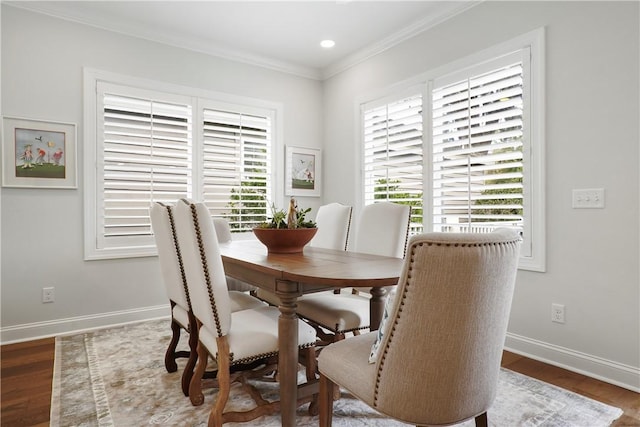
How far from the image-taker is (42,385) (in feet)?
7.48

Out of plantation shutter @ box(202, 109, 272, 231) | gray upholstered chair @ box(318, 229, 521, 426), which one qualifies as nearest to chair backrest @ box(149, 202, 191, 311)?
gray upholstered chair @ box(318, 229, 521, 426)

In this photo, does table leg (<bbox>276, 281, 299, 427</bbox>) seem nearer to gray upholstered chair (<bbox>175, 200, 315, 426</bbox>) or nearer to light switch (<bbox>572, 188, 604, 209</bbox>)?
gray upholstered chair (<bbox>175, 200, 315, 426</bbox>)

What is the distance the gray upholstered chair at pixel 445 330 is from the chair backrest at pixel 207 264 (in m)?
0.70

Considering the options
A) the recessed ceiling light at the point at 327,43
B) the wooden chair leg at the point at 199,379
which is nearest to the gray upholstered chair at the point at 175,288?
the wooden chair leg at the point at 199,379

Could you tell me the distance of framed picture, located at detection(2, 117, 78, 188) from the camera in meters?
3.03

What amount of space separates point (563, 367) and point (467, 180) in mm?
1462

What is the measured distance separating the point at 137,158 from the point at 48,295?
1.38m

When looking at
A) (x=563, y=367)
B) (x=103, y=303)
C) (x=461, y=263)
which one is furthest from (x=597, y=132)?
(x=103, y=303)

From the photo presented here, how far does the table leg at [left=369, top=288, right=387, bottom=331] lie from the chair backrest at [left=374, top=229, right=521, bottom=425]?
2.66 ft

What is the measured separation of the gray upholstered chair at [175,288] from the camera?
2041mm

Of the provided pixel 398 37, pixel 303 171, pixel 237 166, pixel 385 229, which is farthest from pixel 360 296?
pixel 398 37

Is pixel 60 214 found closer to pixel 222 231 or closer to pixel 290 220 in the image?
pixel 222 231

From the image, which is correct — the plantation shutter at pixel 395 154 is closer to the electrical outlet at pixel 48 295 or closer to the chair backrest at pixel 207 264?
the chair backrest at pixel 207 264

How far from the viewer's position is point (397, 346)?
44.0 inches
